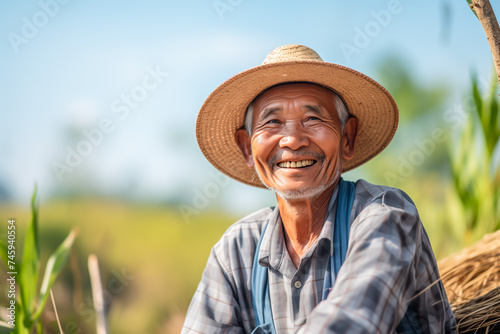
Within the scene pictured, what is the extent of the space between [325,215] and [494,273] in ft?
3.33

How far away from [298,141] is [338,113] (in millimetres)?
280

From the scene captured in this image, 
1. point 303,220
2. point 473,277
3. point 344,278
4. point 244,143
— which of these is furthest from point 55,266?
point 473,277

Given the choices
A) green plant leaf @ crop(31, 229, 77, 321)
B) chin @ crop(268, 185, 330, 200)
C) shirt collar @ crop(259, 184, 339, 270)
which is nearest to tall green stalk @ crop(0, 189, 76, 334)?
green plant leaf @ crop(31, 229, 77, 321)

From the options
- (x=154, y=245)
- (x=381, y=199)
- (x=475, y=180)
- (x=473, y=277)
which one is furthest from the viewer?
(x=154, y=245)

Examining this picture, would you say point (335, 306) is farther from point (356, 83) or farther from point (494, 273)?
point (494, 273)

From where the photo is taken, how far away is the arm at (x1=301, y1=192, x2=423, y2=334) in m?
1.18

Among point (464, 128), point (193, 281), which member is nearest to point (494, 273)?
point (464, 128)

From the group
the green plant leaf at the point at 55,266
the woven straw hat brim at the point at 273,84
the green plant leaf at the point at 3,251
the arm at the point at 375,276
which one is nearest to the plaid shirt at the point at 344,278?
the arm at the point at 375,276

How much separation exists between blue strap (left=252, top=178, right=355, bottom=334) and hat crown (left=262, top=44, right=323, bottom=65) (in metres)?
0.50

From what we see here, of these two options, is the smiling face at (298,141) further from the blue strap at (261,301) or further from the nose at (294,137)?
the blue strap at (261,301)

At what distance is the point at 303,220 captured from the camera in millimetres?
1867

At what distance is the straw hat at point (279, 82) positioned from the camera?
1.82m

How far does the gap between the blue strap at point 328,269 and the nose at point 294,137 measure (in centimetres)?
25

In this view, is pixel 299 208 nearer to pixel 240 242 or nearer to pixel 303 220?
pixel 303 220
